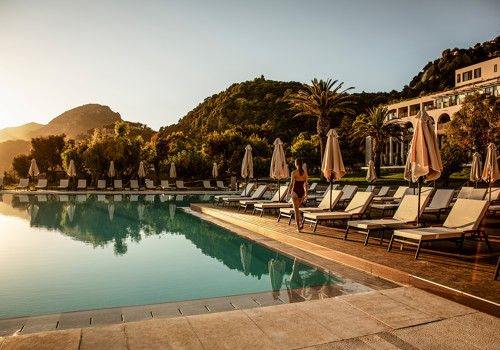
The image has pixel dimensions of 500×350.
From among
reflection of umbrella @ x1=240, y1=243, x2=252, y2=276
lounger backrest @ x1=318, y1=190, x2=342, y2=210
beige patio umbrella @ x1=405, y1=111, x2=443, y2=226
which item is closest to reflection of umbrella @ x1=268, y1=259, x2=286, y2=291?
reflection of umbrella @ x1=240, y1=243, x2=252, y2=276

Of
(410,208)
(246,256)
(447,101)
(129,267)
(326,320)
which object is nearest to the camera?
(326,320)

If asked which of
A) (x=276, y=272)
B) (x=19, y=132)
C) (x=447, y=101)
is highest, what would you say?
(x=19, y=132)

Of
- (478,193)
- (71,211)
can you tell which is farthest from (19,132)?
(478,193)

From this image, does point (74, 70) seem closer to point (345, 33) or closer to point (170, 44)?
point (170, 44)

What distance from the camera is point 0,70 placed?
1905 centimetres

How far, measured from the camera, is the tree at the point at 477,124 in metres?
22.9

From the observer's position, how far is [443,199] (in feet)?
32.9

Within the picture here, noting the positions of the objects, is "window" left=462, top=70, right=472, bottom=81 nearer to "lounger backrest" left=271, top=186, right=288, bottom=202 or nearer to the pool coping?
"lounger backrest" left=271, top=186, right=288, bottom=202

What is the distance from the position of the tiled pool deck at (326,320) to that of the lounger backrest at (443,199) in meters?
4.49

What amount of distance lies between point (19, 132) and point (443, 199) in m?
132

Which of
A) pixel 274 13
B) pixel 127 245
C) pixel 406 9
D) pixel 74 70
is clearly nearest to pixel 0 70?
pixel 74 70

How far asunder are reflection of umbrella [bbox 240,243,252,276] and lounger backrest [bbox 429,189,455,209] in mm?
5358

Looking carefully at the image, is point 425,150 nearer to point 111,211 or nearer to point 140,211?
point 140,211

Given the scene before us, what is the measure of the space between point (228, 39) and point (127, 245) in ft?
42.1
